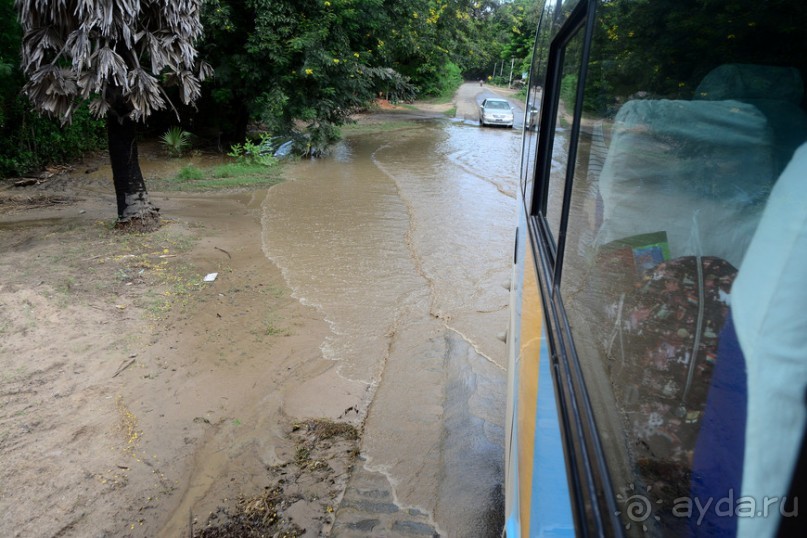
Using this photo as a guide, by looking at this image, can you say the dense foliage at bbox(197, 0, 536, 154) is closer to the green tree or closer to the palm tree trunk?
the green tree

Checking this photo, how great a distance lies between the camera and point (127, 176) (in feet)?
29.0

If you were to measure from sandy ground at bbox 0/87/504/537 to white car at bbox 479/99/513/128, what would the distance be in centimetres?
2080

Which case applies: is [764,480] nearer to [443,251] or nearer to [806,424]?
[806,424]

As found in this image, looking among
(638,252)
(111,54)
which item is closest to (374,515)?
(638,252)

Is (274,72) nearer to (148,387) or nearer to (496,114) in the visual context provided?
(148,387)

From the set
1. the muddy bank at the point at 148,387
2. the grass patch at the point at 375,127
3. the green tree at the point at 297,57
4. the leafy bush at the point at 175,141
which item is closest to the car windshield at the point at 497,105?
the grass patch at the point at 375,127

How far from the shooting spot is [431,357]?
530 cm

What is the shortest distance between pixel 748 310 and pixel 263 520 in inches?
121

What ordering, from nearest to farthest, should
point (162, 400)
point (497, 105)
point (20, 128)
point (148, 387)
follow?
point (162, 400) < point (148, 387) < point (20, 128) < point (497, 105)

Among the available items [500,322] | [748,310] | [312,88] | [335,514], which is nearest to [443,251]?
[500,322]

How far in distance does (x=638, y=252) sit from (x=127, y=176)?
29.9 feet

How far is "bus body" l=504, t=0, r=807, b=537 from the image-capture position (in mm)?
733

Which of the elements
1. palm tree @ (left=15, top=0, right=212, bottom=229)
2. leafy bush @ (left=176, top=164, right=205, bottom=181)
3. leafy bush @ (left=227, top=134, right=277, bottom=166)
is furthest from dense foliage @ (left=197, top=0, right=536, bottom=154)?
palm tree @ (left=15, top=0, right=212, bottom=229)

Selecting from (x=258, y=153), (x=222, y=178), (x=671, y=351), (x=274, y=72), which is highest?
(x=274, y=72)
